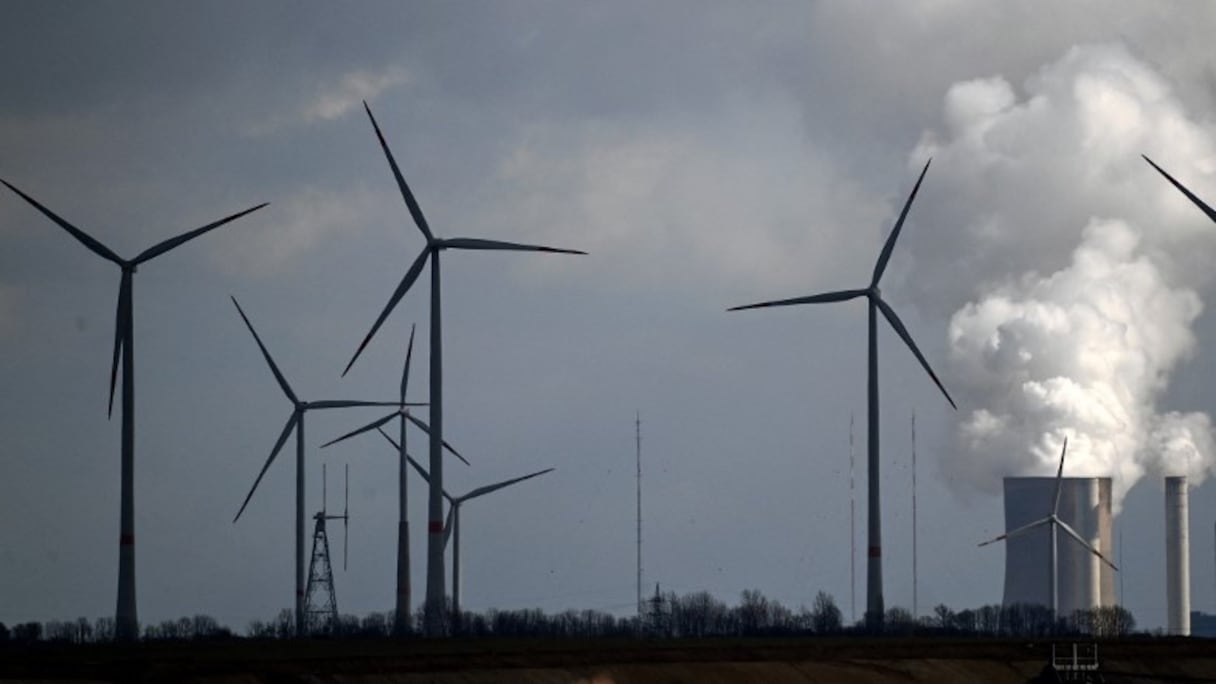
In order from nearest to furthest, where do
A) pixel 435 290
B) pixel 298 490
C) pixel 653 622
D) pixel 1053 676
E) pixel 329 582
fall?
pixel 1053 676 < pixel 435 290 < pixel 298 490 < pixel 653 622 < pixel 329 582

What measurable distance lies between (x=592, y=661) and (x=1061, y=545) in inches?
4195

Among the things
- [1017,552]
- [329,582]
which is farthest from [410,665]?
[1017,552]

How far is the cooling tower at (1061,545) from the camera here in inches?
7648

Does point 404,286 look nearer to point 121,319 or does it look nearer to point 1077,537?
point 121,319

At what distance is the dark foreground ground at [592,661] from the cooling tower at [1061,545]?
64.1 meters

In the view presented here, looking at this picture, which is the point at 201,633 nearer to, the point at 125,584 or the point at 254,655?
the point at 125,584

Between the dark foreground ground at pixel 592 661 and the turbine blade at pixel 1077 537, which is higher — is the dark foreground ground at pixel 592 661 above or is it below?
below

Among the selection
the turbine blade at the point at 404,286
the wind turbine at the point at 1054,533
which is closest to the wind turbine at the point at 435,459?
the turbine blade at the point at 404,286

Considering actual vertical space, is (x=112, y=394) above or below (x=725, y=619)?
above

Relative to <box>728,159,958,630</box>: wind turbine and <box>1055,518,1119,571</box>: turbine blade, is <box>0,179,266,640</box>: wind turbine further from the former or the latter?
<box>1055,518,1119,571</box>: turbine blade

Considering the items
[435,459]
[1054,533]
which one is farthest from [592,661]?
[1054,533]

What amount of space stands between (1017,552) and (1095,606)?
8.42 m

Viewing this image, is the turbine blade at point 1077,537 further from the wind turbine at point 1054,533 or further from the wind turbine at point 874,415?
the wind turbine at point 874,415

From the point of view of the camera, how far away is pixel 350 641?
11931cm
